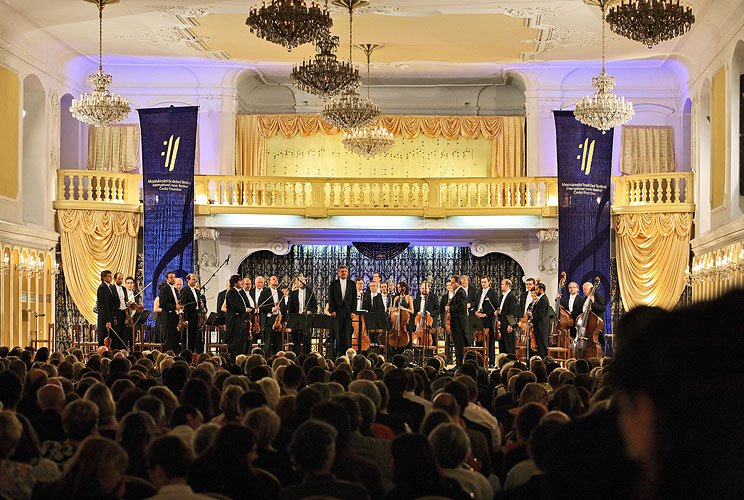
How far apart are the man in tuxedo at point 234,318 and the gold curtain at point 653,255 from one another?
22.9ft

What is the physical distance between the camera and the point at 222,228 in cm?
1812

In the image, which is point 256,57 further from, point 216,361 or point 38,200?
point 216,361

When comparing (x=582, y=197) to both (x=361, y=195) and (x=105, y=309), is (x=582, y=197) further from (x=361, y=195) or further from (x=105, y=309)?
(x=105, y=309)

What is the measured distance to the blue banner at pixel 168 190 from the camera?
16922 mm

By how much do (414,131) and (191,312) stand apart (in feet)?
24.1

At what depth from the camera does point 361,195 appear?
18.0 m

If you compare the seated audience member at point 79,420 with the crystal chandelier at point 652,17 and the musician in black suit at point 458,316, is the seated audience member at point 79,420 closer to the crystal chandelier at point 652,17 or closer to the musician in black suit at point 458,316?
the crystal chandelier at point 652,17

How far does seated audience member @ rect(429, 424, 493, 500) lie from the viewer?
358 centimetres

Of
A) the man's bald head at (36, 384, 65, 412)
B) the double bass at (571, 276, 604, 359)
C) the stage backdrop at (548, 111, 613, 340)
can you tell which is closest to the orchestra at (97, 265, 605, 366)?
the double bass at (571, 276, 604, 359)

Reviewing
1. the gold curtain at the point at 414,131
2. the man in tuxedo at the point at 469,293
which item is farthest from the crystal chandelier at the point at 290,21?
the gold curtain at the point at 414,131

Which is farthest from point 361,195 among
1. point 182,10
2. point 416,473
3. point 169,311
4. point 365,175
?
point 416,473

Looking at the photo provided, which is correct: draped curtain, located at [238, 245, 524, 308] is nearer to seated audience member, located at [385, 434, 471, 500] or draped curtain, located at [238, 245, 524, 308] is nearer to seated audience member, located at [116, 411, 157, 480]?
seated audience member, located at [116, 411, 157, 480]

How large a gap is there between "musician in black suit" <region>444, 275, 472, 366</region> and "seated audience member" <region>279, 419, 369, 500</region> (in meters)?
11.6

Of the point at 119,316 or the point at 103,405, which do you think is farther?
the point at 119,316
